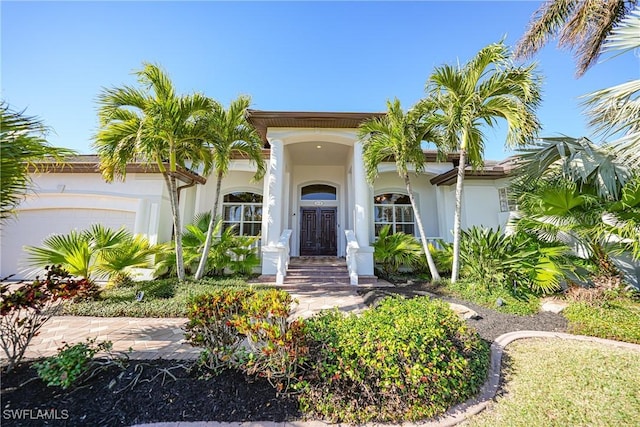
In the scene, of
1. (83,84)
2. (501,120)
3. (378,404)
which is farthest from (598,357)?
(83,84)

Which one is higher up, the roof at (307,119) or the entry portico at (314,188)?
the roof at (307,119)

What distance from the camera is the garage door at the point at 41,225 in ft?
29.7

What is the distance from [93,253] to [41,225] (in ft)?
19.0

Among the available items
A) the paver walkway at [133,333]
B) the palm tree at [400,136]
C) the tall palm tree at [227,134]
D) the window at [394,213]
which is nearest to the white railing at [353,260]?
the paver walkway at [133,333]

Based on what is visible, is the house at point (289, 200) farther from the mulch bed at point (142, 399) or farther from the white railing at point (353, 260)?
the mulch bed at point (142, 399)

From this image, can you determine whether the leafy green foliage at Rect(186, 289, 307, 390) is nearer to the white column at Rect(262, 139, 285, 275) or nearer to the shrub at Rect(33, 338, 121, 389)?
the shrub at Rect(33, 338, 121, 389)

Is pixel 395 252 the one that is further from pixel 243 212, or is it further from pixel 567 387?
pixel 243 212

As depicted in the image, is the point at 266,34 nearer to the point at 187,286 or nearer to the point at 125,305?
the point at 187,286

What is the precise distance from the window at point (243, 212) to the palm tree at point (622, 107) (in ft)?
35.1

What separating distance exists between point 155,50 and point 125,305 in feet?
21.9

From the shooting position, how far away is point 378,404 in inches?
96.2

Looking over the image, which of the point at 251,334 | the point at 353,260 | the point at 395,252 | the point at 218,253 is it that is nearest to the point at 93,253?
the point at 218,253

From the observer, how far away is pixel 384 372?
8.20 ft

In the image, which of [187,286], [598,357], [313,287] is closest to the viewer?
[598,357]
